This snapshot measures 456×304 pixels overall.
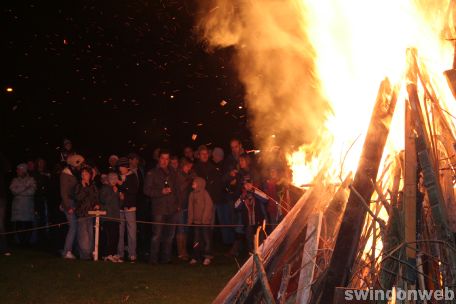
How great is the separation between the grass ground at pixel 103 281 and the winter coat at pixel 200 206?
83 cm

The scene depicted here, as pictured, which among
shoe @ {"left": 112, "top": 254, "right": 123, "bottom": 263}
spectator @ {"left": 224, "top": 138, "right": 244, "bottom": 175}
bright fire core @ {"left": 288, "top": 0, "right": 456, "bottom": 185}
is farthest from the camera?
spectator @ {"left": 224, "top": 138, "right": 244, "bottom": 175}

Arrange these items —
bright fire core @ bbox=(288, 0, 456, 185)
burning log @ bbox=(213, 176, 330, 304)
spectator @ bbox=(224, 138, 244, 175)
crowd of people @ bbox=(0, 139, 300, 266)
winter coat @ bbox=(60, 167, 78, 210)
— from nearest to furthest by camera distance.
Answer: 1. burning log @ bbox=(213, 176, 330, 304)
2. bright fire core @ bbox=(288, 0, 456, 185)
3. crowd of people @ bbox=(0, 139, 300, 266)
4. winter coat @ bbox=(60, 167, 78, 210)
5. spectator @ bbox=(224, 138, 244, 175)

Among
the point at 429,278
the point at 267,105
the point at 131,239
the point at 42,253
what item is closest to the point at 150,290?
the point at 131,239

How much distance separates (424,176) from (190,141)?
13.0 m

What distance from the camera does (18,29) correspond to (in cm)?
1673

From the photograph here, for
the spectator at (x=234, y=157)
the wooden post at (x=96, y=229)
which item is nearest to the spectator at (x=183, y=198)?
the spectator at (x=234, y=157)

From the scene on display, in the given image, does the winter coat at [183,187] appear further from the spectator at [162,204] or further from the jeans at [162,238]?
the jeans at [162,238]

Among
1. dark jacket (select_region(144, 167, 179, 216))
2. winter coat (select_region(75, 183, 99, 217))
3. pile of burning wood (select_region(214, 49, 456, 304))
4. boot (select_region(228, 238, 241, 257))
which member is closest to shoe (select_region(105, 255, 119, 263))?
winter coat (select_region(75, 183, 99, 217))

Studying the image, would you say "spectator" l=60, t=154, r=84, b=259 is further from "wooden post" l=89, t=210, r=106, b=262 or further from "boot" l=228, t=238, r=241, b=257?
"boot" l=228, t=238, r=241, b=257

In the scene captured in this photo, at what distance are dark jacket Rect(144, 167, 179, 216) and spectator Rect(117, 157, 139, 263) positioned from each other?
1.02ft

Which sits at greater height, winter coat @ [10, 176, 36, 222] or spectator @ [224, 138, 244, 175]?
spectator @ [224, 138, 244, 175]

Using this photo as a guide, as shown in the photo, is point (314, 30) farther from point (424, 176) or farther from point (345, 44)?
point (424, 176)

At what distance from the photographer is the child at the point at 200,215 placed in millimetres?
11555

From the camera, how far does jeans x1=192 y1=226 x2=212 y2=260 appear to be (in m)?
11.5
